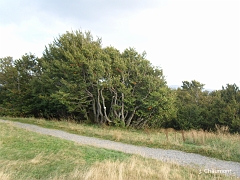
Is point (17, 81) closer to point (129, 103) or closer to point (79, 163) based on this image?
point (129, 103)

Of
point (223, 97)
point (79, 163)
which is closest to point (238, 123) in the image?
point (223, 97)

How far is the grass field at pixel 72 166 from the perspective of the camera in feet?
15.4

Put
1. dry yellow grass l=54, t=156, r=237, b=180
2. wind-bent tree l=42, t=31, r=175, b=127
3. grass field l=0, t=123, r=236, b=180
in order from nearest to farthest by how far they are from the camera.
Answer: dry yellow grass l=54, t=156, r=237, b=180 → grass field l=0, t=123, r=236, b=180 → wind-bent tree l=42, t=31, r=175, b=127

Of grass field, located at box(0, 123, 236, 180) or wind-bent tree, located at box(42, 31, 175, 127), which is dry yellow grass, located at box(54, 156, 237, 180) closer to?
grass field, located at box(0, 123, 236, 180)

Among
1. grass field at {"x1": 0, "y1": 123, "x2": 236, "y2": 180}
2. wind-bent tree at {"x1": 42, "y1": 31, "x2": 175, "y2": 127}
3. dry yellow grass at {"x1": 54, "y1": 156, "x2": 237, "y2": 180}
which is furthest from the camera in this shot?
wind-bent tree at {"x1": 42, "y1": 31, "x2": 175, "y2": 127}

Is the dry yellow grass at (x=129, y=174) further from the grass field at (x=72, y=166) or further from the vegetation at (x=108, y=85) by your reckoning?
the vegetation at (x=108, y=85)

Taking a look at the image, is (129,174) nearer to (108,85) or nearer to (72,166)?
(72,166)

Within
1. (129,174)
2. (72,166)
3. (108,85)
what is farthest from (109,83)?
(129,174)

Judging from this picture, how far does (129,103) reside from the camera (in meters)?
18.7

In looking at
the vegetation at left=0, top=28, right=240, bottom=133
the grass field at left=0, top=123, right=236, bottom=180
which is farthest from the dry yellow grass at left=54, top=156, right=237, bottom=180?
the vegetation at left=0, top=28, right=240, bottom=133

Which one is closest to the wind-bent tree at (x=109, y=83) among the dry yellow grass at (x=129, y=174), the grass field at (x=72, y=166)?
the grass field at (x=72, y=166)

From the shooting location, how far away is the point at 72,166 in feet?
19.0

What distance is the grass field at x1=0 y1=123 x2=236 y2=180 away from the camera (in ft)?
15.4

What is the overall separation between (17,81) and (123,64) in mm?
20085
